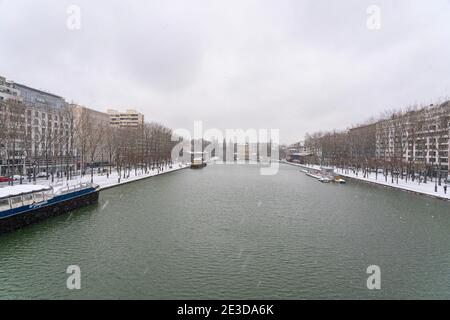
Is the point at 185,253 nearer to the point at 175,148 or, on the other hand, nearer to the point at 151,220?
the point at 151,220

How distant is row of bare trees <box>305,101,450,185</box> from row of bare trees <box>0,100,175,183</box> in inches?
2379

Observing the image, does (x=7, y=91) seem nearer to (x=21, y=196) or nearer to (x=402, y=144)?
(x=21, y=196)

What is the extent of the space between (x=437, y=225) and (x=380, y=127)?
6311cm

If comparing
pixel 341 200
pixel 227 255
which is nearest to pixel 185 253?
pixel 227 255

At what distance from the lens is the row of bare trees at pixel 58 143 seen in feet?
179

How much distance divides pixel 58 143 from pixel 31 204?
3772 centimetres

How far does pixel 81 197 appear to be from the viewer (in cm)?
3434

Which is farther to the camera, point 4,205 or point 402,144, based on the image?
point 402,144

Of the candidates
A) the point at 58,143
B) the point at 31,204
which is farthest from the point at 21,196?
the point at 58,143

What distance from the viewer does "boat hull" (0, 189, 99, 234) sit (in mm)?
23422

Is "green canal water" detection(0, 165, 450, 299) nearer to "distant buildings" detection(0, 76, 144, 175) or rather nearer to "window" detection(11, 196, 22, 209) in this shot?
"window" detection(11, 196, 22, 209)

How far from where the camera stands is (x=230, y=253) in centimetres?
1923

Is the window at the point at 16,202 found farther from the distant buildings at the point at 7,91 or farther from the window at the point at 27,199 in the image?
the distant buildings at the point at 7,91
